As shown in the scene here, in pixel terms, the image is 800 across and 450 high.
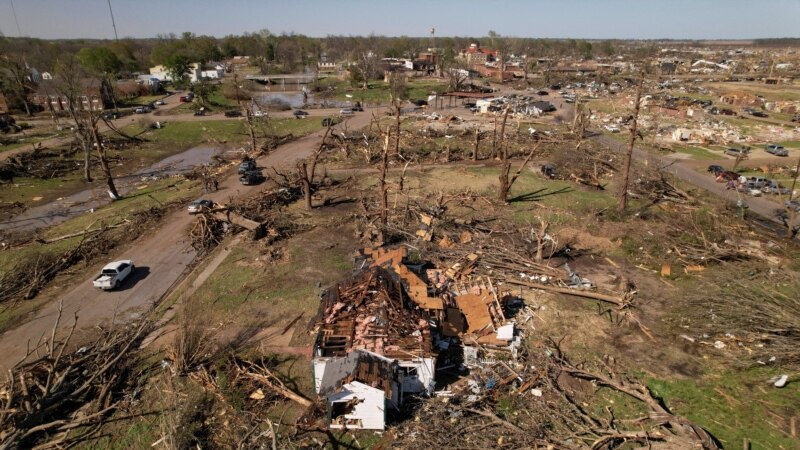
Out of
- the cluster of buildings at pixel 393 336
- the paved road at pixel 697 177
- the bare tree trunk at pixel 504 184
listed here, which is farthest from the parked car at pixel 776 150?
the cluster of buildings at pixel 393 336

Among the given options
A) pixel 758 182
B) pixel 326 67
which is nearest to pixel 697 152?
pixel 758 182

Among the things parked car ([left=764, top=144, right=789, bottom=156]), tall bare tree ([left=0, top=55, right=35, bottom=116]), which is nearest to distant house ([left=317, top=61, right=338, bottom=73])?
tall bare tree ([left=0, top=55, right=35, bottom=116])

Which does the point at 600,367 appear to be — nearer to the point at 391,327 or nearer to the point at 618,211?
the point at 391,327

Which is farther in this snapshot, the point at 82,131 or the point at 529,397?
the point at 82,131

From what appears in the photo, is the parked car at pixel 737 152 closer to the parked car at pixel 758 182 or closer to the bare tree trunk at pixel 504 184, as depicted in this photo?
the parked car at pixel 758 182

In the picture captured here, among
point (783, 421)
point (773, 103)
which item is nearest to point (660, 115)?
point (773, 103)
